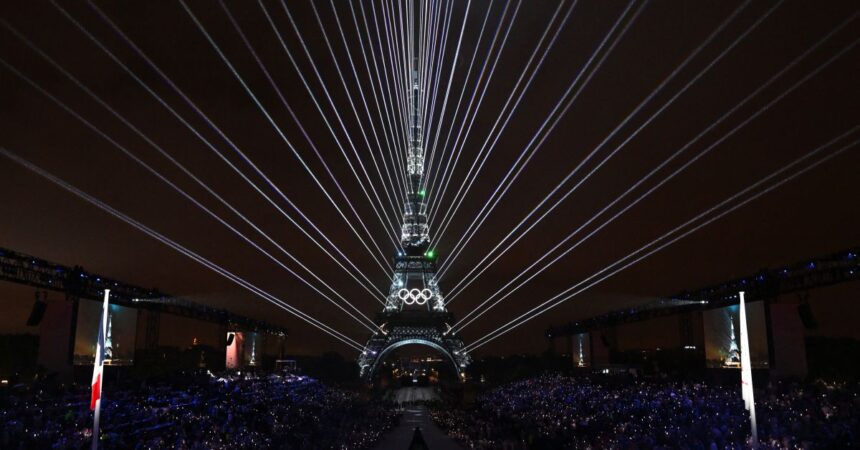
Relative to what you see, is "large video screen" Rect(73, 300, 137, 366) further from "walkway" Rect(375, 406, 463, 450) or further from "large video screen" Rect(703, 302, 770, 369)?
"large video screen" Rect(703, 302, 770, 369)

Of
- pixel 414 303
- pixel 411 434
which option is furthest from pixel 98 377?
pixel 414 303

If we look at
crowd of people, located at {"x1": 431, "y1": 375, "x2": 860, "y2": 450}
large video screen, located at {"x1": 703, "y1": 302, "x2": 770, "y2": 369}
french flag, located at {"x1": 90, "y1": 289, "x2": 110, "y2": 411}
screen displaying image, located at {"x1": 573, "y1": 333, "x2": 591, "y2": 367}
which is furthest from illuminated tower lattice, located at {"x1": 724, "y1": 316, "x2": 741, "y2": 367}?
french flag, located at {"x1": 90, "y1": 289, "x2": 110, "y2": 411}

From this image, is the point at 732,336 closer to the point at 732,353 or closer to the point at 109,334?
the point at 732,353

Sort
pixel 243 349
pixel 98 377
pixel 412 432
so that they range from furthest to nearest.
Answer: pixel 243 349
pixel 412 432
pixel 98 377

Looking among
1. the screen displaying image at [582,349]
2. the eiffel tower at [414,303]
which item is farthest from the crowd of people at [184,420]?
the eiffel tower at [414,303]

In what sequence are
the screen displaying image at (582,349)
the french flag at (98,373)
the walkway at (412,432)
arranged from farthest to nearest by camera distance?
Result: 1. the screen displaying image at (582,349)
2. the walkway at (412,432)
3. the french flag at (98,373)

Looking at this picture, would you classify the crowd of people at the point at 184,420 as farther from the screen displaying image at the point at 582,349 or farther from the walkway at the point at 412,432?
the screen displaying image at the point at 582,349
